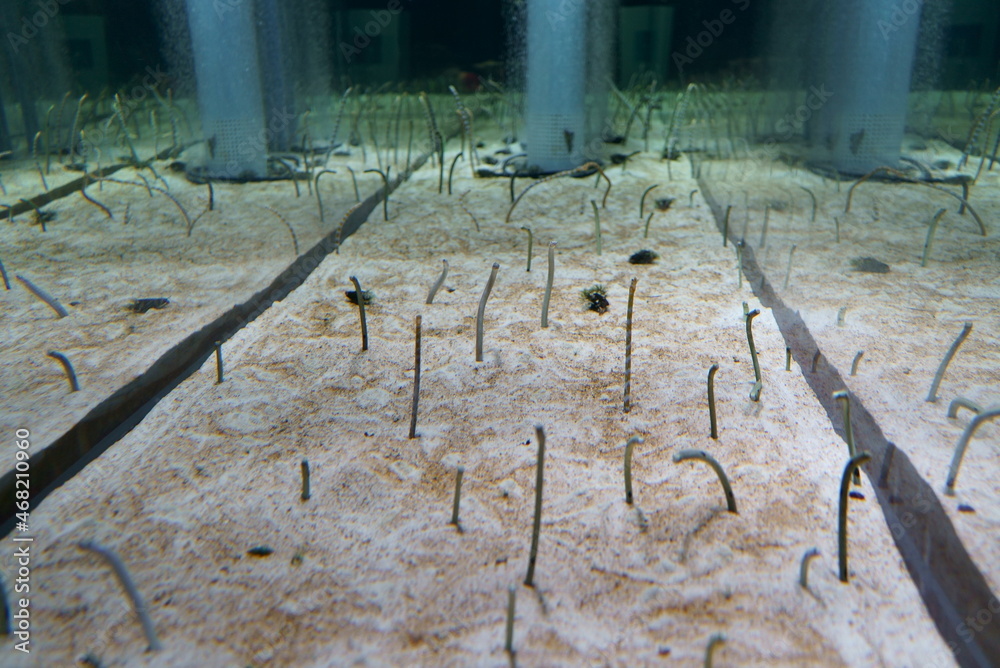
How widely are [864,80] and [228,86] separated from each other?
494cm

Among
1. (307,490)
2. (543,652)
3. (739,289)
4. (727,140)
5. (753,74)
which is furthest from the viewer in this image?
(753,74)

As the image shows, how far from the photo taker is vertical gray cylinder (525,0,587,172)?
545 centimetres

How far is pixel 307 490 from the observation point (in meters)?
1.66

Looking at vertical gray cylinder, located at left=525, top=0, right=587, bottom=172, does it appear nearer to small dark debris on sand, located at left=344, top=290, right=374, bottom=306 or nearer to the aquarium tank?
the aquarium tank

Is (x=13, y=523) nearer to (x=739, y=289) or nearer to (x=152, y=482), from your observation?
(x=152, y=482)

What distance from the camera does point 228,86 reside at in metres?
5.18

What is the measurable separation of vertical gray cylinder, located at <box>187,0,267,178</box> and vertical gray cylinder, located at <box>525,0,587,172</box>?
7.65 ft

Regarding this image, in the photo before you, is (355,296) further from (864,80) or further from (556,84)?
(864,80)

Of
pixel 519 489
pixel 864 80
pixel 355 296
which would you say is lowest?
pixel 519 489

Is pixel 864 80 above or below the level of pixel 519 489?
above

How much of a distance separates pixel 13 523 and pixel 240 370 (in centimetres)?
86

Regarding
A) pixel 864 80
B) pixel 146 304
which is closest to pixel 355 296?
pixel 146 304

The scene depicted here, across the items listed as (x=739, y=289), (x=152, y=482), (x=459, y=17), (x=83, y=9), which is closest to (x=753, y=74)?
(x=739, y=289)

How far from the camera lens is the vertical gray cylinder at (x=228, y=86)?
5.09 meters
